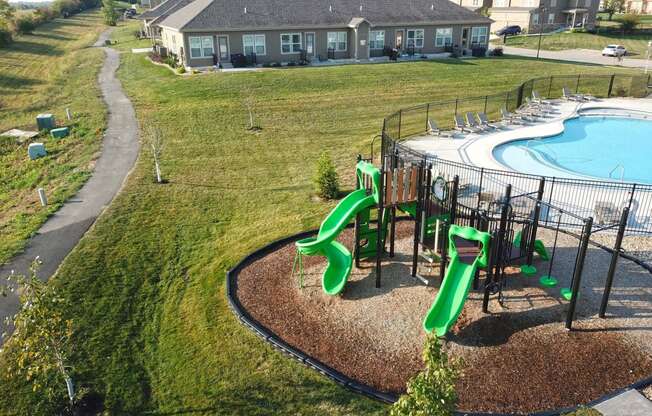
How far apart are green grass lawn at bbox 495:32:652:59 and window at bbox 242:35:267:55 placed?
3349 centimetres

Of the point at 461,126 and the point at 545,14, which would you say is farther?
the point at 545,14

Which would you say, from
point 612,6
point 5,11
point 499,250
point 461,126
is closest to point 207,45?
point 461,126

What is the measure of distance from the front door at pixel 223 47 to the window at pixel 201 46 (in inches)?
24.7

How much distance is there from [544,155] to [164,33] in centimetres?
3772

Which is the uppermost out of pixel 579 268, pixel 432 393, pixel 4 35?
pixel 4 35

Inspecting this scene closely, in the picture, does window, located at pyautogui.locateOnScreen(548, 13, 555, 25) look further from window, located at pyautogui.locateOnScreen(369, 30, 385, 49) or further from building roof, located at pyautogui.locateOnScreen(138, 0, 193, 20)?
building roof, located at pyautogui.locateOnScreen(138, 0, 193, 20)

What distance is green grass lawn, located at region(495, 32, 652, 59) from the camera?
59469 mm

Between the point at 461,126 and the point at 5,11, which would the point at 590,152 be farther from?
the point at 5,11

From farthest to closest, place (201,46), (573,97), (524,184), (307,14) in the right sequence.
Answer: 1. (307,14)
2. (201,46)
3. (573,97)
4. (524,184)

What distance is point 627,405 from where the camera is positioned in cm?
898

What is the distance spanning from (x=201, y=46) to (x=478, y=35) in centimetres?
2680

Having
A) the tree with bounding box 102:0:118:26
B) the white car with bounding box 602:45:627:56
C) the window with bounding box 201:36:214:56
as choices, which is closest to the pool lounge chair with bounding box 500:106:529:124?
the window with bounding box 201:36:214:56

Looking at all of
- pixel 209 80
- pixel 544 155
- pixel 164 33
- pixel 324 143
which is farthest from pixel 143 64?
pixel 544 155

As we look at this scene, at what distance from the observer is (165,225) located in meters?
16.5
